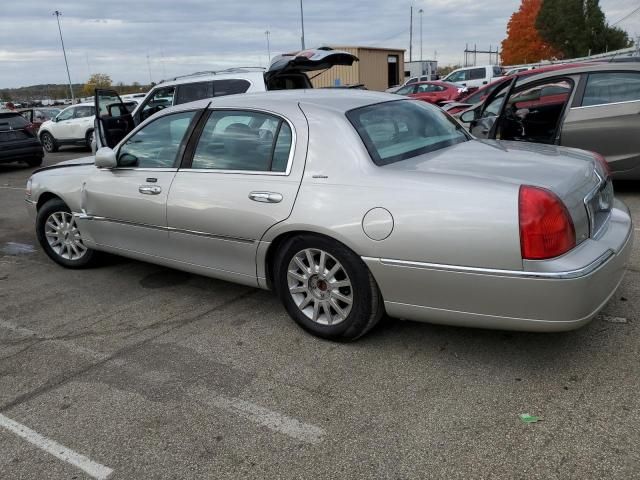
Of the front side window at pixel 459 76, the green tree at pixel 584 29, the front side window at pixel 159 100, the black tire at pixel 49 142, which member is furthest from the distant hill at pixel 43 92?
the front side window at pixel 159 100

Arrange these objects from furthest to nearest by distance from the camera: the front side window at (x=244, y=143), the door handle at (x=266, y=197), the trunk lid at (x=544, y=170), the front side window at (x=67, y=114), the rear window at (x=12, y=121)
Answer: the front side window at (x=67, y=114)
the rear window at (x=12, y=121)
the front side window at (x=244, y=143)
the door handle at (x=266, y=197)
the trunk lid at (x=544, y=170)

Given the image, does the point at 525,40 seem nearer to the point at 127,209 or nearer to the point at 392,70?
the point at 392,70

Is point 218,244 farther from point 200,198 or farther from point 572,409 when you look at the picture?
point 572,409

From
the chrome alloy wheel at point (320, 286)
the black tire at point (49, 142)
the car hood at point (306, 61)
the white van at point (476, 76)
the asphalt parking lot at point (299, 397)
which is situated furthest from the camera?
the white van at point (476, 76)

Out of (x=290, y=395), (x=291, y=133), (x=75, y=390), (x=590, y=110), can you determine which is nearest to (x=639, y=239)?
(x=590, y=110)

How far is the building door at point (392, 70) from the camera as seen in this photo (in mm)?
31156

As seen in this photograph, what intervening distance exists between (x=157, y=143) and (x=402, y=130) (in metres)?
1.93

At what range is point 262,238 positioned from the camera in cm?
361

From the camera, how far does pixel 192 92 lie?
9.12m

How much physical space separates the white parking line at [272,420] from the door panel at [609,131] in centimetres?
528

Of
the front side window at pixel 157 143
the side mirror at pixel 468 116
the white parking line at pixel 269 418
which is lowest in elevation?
the white parking line at pixel 269 418

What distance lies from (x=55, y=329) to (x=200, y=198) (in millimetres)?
1400

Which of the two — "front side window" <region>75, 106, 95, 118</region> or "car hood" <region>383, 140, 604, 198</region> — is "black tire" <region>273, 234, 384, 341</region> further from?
"front side window" <region>75, 106, 95, 118</region>

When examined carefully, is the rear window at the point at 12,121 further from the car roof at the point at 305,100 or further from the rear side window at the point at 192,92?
the car roof at the point at 305,100
